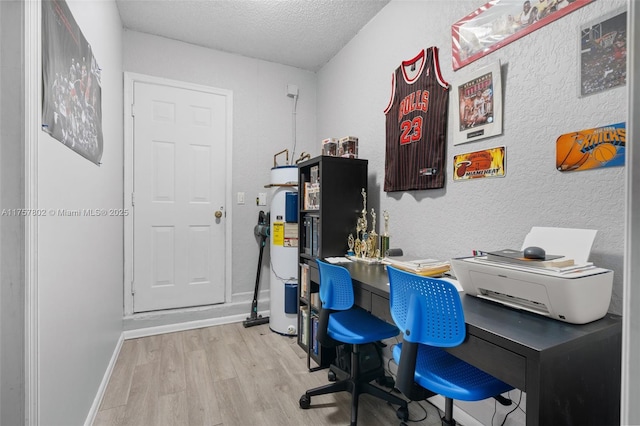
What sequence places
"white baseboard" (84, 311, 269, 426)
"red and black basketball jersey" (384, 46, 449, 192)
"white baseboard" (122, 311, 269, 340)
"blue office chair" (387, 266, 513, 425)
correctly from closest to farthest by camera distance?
"blue office chair" (387, 266, 513, 425) < "red and black basketball jersey" (384, 46, 449, 192) < "white baseboard" (84, 311, 269, 426) < "white baseboard" (122, 311, 269, 340)

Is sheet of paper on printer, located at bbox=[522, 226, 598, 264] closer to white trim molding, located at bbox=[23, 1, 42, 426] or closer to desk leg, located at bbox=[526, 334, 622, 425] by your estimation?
desk leg, located at bbox=[526, 334, 622, 425]

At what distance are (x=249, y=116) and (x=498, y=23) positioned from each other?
2365 mm

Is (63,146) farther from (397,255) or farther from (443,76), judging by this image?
(443,76)

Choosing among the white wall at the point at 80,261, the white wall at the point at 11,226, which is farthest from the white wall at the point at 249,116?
the white wall at the point at 11,226

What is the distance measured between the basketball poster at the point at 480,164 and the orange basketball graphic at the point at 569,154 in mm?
233

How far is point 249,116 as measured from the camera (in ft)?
10.4

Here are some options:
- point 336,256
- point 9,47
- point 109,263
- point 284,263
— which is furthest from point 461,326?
point 109,263

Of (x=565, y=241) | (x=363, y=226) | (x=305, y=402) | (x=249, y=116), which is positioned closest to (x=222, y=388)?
(x=305, y=402)

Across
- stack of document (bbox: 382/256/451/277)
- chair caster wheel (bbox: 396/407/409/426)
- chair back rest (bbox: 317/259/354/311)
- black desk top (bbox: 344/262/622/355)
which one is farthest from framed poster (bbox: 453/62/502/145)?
chair caster wheel (bbox: 396/407/409/426)

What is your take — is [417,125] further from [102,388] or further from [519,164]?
[102,388]

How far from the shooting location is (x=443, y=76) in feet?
5.85

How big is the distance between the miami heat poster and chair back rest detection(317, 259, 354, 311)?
1.33 m

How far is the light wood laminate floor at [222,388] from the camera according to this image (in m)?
1.67

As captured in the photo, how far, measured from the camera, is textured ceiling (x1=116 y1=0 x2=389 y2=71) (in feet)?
7.68
